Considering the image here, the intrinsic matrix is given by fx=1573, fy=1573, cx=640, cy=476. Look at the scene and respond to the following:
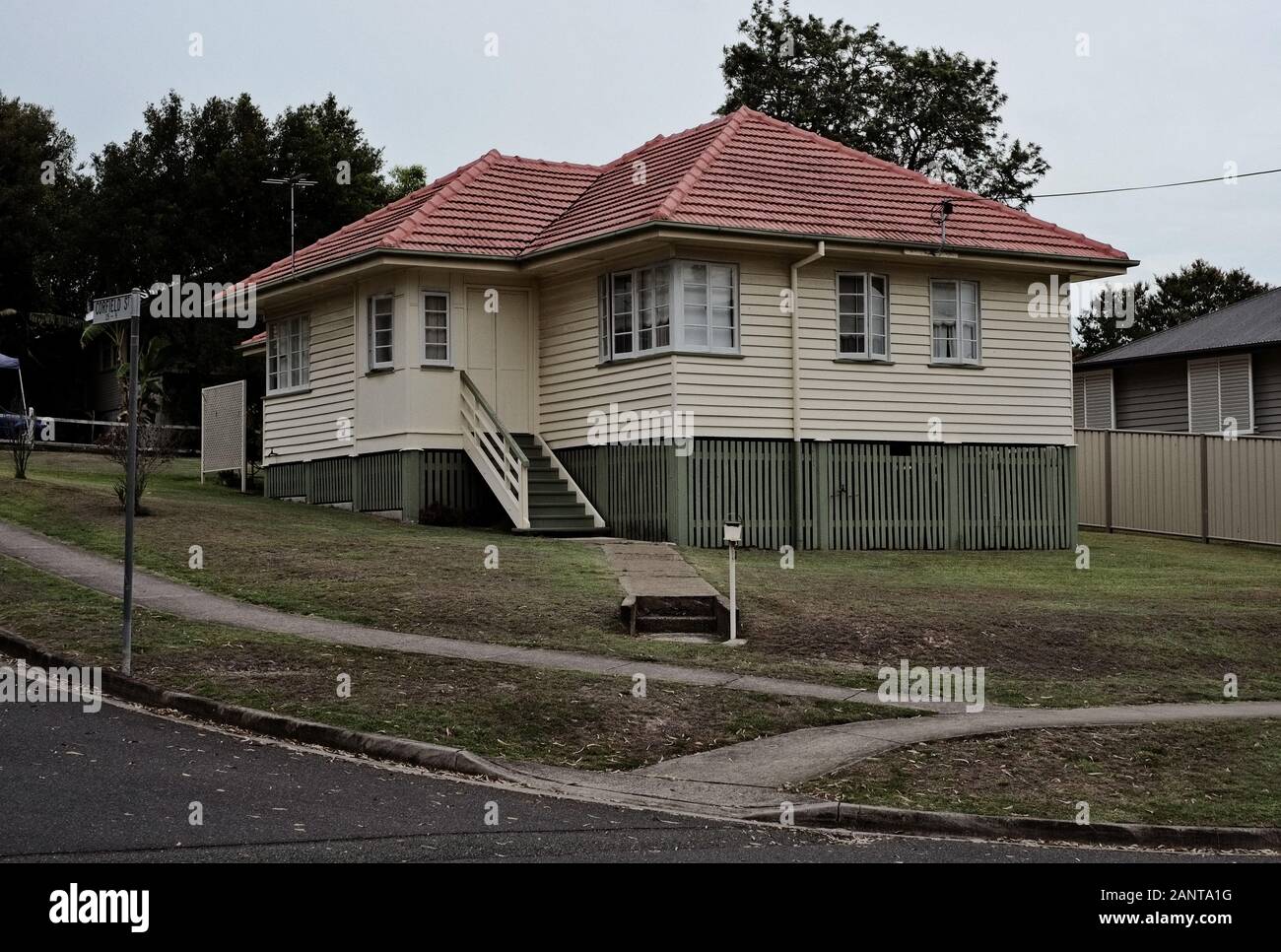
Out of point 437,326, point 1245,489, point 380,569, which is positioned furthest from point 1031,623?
point 1245,489

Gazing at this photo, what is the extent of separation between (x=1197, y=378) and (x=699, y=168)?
51.0 ft

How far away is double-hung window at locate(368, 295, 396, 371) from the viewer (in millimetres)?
25266

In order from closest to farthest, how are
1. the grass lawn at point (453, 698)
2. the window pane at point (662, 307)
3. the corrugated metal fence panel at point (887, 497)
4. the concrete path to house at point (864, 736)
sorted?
the concrete path to house at point (864, 736) → the grass lawn at point (453, 698) → the window pane at point (662, 307) → the corrugated metal fence panel at point (887, 497)

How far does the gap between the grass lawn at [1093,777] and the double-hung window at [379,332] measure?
623 inches

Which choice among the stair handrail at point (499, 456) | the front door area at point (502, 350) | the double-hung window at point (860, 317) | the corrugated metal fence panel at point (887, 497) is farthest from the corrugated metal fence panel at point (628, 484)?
the double-hung window at point (860, 317)

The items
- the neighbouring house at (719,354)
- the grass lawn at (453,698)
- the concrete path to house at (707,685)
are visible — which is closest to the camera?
the concrete path to house at (707,685)

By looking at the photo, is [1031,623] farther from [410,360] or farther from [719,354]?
[410,360]

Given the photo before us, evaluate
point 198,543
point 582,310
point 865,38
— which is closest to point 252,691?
point 198,543

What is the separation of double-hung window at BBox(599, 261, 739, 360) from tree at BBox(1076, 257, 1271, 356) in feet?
141

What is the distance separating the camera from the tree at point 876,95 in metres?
45.6

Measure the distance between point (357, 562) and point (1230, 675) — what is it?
32.3 ft

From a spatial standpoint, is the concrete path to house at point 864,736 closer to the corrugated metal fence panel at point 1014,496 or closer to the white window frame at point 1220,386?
the corrugated metal fence panel at point 1014,496

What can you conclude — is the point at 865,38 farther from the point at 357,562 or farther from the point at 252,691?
the point at 252,691

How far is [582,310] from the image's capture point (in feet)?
80.6
